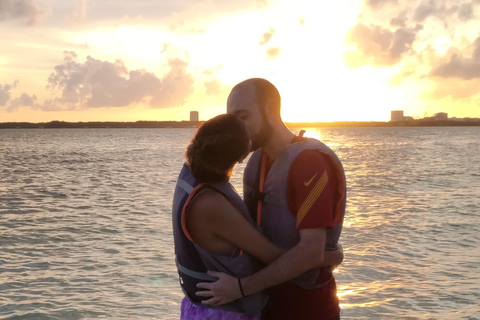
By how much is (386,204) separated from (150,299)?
565 inches

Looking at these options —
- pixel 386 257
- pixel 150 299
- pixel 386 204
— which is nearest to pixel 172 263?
pixel 150 299

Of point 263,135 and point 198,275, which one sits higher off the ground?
point 263,135

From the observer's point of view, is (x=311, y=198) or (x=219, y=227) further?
(x=311, y=198)

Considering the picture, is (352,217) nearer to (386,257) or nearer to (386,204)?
(386,204)

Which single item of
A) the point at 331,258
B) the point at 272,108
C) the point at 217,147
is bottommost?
the point at 331,258

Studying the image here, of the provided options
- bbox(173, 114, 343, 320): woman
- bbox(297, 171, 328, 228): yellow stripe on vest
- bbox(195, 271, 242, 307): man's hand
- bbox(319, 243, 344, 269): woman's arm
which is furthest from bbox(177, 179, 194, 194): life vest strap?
bbox(319, 243, 344, 269): woman's arm

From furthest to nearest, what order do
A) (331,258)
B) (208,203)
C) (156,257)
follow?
(156,257), (331,258), (208,203)

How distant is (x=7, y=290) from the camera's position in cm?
941

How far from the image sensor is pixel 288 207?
9.95 ft

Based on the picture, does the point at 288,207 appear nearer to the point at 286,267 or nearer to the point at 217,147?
the point at 286,267

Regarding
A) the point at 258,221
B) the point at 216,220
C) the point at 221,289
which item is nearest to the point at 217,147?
the point at 216,220

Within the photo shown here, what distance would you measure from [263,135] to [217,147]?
562mm

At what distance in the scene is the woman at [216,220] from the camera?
2725 mm

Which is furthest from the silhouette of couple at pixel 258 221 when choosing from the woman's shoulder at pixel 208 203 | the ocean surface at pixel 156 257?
the ocean surface at pixel 156 257
